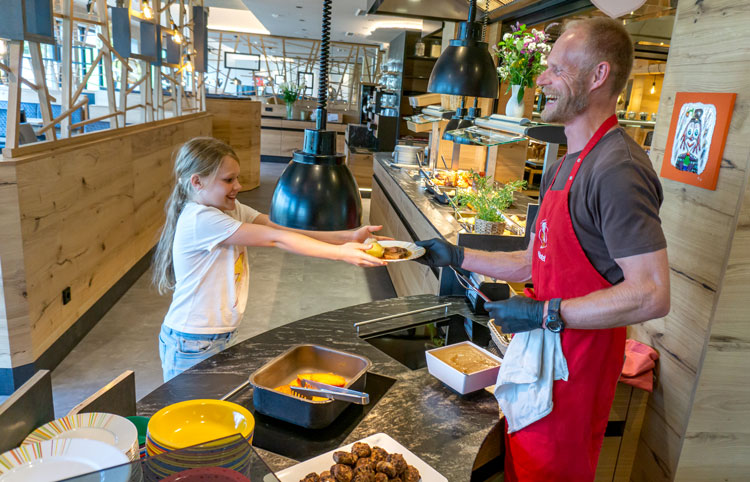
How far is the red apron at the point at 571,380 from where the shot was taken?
1.53 metres

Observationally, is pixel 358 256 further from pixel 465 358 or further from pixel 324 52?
pixel 324 52

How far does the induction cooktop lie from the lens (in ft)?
6.59

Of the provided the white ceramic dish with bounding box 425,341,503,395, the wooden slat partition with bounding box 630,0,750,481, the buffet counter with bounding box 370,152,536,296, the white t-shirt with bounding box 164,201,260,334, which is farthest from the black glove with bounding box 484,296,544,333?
the buffet counter with bounding box 370,152,536,296

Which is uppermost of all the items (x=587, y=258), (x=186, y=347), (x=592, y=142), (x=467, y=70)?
(x=467, y=70)

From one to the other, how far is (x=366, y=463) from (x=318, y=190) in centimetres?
66

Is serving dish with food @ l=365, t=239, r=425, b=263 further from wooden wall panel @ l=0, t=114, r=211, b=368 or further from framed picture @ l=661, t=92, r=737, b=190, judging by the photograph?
wooden wall panel @ l=0, t=114, r=211, b=368

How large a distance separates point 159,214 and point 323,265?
6.22 ft

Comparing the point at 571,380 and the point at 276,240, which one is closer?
the point at 571,380

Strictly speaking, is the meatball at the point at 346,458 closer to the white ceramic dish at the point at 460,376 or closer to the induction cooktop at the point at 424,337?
the white ceramic dish at the point at 460,376

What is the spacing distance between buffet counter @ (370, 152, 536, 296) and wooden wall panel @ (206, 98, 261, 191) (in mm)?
3168

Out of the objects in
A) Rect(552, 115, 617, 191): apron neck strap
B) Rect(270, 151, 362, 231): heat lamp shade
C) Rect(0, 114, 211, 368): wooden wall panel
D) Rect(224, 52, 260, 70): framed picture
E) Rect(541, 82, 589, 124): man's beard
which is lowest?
Rect(0, 114, 211, 368): wooden wall panel

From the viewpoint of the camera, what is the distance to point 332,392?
1.47 m

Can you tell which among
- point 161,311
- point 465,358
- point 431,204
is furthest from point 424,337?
point 161,311

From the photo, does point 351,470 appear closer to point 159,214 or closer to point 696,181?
point 696,181
